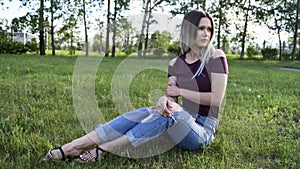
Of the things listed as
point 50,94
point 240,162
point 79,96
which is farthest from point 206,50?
point 50,94

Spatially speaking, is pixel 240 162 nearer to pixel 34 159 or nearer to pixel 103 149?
pixel 103 149

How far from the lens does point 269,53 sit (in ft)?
89.4

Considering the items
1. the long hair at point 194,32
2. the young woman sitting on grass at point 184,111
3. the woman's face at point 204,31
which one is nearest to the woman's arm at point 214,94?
the young woman sitting on grass at point 184,111

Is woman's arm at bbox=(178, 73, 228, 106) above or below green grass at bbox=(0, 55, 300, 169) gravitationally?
above

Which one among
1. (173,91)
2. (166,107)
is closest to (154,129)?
(166,107)

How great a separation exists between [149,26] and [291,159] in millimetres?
21352

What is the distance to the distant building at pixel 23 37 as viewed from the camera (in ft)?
78.8

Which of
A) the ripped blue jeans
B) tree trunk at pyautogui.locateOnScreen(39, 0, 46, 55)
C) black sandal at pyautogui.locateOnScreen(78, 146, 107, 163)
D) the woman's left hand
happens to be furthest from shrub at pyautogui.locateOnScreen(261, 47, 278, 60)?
black sandal at pyautogui.locateOnScreen(78, 146, 107, 163)

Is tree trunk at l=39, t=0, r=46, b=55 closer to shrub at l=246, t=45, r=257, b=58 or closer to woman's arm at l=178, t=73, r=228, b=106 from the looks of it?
shrub at l=246, t=45, r=257, b=58

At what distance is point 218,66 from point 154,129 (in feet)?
2.36

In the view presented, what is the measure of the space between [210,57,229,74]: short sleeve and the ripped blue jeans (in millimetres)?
431

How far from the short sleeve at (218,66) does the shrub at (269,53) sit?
2621 cm

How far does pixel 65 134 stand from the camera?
2682mm

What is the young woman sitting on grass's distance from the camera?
7.29 ft
